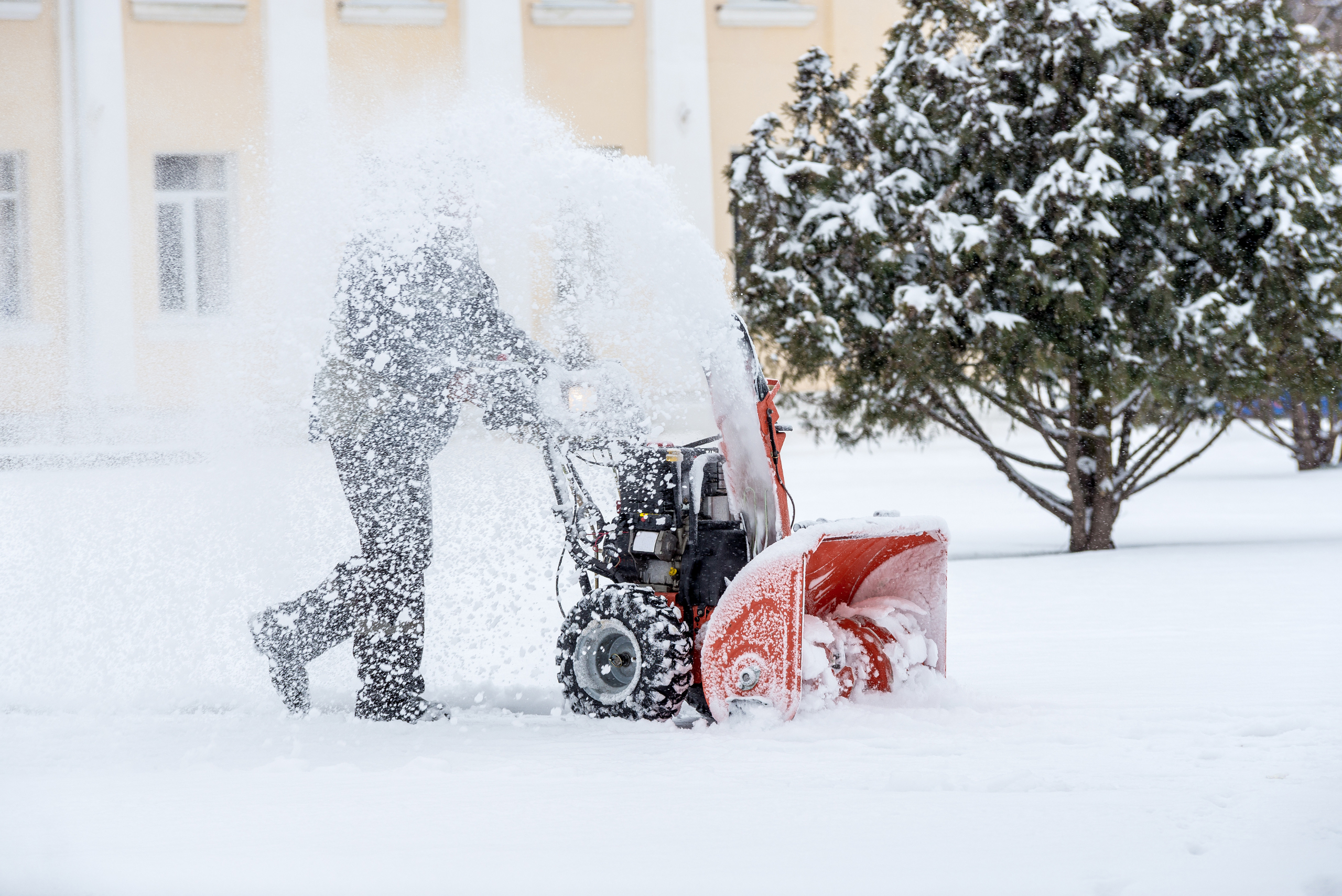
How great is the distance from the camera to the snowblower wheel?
13.7ft

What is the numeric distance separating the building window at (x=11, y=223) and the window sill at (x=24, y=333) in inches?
5.0

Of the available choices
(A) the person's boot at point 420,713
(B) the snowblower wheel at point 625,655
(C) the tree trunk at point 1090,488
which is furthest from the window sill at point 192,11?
(B) the snowblower wheel at point 625,655

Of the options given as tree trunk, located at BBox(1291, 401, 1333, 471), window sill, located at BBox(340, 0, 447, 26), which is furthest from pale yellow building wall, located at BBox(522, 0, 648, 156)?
tree trunk, located at BBox(1291, 401, 1333, 471)

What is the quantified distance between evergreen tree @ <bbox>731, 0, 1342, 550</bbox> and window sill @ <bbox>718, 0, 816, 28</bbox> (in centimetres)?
841

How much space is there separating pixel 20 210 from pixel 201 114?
89.0 inches

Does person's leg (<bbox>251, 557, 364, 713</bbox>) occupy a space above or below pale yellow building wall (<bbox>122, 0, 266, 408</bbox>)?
below

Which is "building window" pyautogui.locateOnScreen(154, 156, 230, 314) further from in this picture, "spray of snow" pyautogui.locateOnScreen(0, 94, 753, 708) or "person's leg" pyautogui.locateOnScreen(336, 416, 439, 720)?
"person's leg" pyautogui.locateOnScreen(336, 416, 439, 720)

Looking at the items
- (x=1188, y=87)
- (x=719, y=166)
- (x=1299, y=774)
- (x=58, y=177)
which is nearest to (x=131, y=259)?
(x=58, y=177)

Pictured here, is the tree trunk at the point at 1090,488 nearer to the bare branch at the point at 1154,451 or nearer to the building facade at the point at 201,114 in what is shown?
the bare branch at the point at 1154,451

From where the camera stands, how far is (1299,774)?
11.8 feet

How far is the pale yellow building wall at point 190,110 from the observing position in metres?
15.8

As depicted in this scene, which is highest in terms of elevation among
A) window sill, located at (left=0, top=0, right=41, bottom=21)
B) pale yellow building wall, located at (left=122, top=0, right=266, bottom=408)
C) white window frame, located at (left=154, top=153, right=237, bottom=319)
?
window sill, located at (left=0, top=0, right=41, bottom=21)

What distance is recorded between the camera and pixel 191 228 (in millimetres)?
15672

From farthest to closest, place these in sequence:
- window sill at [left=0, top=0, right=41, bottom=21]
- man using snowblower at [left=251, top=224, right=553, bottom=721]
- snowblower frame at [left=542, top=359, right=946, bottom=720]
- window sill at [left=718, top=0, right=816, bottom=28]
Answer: window sill at [left=718, top=0, right=816, bottom=28] → window sill at [left=0, top=0, right=41, bottom=21] → man using snowblower at [left=251, top=224, right=553, bottom=721] → snowblower frame at [left=542, top=359, right=946, bottom=720]
